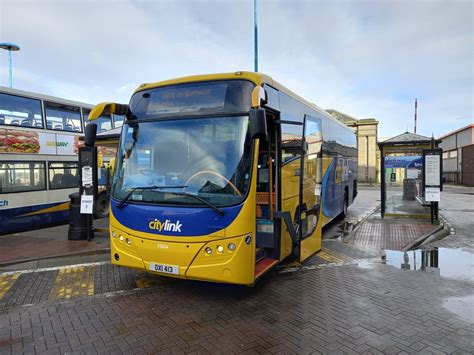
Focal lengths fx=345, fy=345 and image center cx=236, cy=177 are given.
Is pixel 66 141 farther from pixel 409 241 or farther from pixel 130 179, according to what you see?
pixel 409 241

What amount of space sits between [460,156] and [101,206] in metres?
33.8

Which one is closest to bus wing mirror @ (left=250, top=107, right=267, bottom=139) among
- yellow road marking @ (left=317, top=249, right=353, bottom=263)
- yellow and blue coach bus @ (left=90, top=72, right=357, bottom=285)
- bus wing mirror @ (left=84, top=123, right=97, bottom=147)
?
yellow and blue coach bus @ (left=90, top=72, right=357, bottom=285)

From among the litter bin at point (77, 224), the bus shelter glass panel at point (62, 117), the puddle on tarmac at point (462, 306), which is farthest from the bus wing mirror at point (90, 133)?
the bus shelter glass panel at point (62, 117)

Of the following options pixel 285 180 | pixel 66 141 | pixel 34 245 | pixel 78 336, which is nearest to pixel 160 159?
pixel 285 180

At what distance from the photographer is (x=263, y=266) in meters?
5.08

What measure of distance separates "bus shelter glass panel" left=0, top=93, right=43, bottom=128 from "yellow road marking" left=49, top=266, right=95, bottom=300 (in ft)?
18.1

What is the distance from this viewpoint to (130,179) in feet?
16.5

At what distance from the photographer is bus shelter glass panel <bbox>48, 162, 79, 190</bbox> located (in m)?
11.1

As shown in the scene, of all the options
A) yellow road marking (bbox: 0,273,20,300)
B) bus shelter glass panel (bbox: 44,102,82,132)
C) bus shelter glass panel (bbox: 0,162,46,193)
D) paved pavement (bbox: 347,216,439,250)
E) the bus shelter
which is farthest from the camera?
the bus shelter

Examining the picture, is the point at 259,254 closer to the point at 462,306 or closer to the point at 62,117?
the point at 462,306

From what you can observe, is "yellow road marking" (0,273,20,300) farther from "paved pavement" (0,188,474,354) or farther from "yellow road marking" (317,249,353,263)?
"yellow road marking" (317,249,353,263)

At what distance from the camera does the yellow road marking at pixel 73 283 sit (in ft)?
17.4

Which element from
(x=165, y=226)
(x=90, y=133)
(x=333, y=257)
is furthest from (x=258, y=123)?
(x=333, y=257)

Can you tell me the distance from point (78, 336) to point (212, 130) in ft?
9.73
